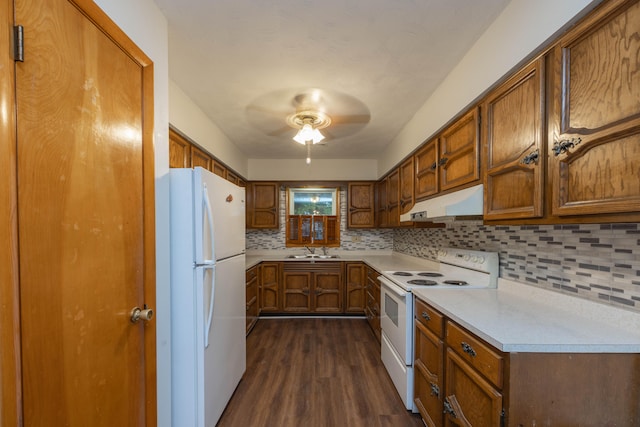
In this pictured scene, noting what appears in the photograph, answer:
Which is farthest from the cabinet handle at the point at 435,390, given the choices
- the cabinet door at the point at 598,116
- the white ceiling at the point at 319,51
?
the white ceiling at the point at 319,51

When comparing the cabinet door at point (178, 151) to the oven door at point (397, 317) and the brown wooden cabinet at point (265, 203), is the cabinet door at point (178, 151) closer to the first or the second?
the brown wooden cabinet at point (265, 203)

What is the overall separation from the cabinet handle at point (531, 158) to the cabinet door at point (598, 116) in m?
0.06

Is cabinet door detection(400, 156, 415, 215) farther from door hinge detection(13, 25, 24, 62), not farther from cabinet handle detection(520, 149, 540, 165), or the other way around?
door hinge detection(13, 25, 24, 62)

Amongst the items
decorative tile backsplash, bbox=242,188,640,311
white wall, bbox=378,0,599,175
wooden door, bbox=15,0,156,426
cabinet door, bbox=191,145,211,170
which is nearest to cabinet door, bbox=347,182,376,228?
decorative tile backsplash, bbox=242,188,640,311

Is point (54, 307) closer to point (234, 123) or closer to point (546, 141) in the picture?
point (546, 141)

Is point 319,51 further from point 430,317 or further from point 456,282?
point 456,282

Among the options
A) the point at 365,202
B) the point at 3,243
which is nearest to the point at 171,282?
the point at 3,243

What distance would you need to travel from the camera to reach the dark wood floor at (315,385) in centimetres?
177

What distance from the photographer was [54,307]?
780 mm

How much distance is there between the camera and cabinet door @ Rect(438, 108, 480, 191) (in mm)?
1577

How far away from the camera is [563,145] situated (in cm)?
98

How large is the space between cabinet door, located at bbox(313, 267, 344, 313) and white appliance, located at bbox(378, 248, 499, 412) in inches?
50.9

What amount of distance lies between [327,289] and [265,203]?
1.65 m

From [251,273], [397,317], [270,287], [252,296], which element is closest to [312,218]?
[270,287]
